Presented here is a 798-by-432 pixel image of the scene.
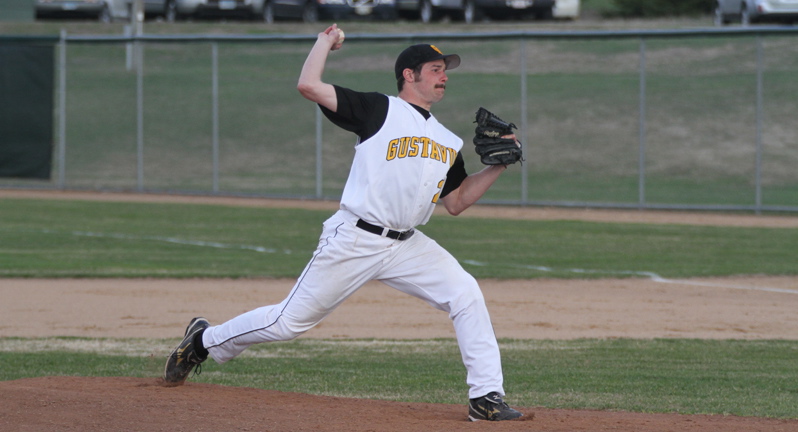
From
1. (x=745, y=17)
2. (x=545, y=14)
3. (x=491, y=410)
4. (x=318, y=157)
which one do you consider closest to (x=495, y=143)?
(x=491, y=410)

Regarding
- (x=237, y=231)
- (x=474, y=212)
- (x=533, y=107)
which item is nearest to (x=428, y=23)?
(x=533, y=107)

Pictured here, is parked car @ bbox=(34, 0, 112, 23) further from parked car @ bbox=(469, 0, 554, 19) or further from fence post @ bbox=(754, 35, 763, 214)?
fence post @ bbox=(754, 35, 763, 214)

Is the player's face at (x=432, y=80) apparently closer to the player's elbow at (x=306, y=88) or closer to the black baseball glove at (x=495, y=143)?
the black baseball glove at (x=495, y=143)

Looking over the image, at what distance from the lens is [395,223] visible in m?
4.90

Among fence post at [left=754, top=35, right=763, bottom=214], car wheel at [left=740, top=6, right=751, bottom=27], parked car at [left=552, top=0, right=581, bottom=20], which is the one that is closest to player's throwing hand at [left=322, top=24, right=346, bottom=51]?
fence post at [left=754, top=35, right=763, bottom=214]

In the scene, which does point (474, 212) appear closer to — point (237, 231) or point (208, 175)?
point (237, 231)

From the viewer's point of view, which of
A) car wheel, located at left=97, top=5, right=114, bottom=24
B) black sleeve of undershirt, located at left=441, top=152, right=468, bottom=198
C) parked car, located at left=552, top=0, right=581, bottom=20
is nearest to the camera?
black sleeve of undershirt, located at left=441, top=152, right=468, bottom=198

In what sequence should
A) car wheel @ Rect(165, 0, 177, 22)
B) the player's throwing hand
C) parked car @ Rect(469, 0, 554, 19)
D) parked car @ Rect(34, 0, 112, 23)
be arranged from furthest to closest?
car wheel @ Rect(165, 0, 177, 22), parked car @ Rect(469, 0, 554, 19), parked car @ Rect(34, 0, 112, 23), the player's throwing hand

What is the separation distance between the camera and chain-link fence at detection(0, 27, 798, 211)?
70.0 ft

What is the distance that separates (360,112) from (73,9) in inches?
1116

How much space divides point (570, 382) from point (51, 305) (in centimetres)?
553

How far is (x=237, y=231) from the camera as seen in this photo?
15273 mm

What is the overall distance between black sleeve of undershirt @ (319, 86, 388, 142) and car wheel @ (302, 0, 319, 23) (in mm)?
26160

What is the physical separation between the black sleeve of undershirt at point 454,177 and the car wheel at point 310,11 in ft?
84.9
